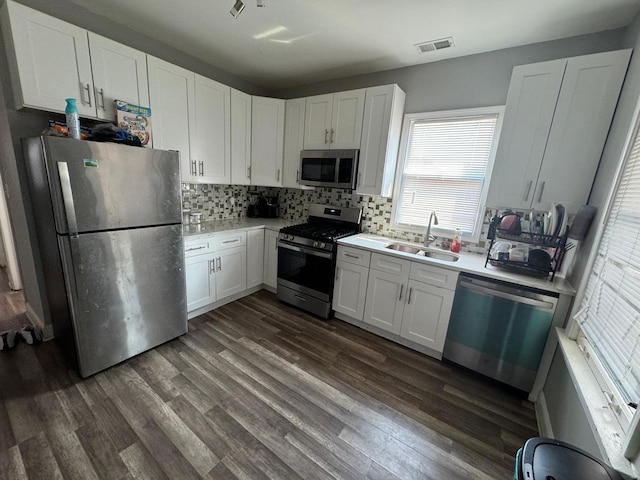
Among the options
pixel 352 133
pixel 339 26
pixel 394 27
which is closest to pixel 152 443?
pixel 352 133

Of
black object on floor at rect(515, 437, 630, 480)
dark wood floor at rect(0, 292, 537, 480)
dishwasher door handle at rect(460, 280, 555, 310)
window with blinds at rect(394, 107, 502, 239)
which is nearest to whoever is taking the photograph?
black object on floor at rect(515, 437, 630, 480)

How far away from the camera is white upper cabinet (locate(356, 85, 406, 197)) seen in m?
2.54

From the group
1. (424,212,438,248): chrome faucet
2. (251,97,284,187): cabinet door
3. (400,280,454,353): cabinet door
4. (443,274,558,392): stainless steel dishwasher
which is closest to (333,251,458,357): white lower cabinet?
(400,280,454,353): cabinet door

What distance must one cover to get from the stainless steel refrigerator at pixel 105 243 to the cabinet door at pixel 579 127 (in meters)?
2.84

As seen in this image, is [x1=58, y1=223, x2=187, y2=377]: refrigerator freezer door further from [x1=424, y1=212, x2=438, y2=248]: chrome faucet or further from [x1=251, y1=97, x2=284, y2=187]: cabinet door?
[x1=424, y1=212, x2=438, y2=248]: chrome faucet

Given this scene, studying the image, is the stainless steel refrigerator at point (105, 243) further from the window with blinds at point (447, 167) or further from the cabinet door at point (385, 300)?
the window with blinds at point (447, 167)

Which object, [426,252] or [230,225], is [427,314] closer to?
[426,252]

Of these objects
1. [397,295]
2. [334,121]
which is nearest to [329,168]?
[334,121]

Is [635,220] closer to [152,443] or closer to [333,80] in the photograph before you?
[152,443]

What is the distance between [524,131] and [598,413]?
5.87 feet

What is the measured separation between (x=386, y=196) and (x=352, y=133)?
2.53 ft

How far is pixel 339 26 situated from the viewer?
2.04 meters

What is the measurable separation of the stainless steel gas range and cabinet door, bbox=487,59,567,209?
145 centimetres

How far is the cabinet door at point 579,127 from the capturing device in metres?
1.63
